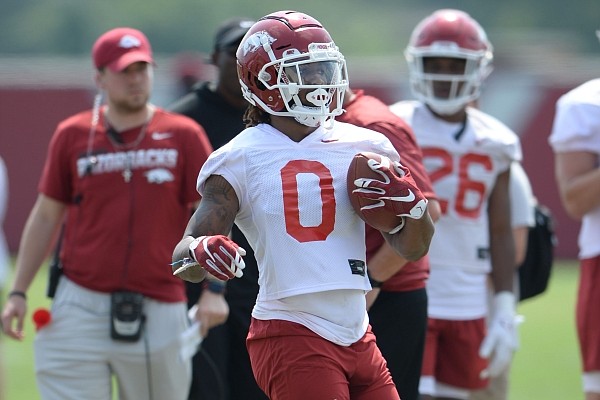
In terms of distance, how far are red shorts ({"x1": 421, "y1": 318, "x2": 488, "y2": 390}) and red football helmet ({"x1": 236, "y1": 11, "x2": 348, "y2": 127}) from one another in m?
2.22

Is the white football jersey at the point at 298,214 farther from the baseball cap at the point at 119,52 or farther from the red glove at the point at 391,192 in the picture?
the baseball cap at the point at 119,52

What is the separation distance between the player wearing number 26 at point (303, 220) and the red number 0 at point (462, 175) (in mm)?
1955

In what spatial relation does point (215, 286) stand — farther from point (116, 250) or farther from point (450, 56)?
point (450, 56)

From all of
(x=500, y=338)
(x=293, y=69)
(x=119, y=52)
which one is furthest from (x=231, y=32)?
(x=293, y=69)

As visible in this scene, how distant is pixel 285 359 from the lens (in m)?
3.90

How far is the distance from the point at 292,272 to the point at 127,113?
7.01 ft

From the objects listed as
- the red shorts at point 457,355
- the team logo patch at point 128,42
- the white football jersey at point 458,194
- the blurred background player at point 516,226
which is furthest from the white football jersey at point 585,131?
the team logo patch at point 128,42

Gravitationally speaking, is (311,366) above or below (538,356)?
above

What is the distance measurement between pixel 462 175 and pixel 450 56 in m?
0.63

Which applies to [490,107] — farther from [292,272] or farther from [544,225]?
[292,272]

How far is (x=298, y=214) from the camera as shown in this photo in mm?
3947

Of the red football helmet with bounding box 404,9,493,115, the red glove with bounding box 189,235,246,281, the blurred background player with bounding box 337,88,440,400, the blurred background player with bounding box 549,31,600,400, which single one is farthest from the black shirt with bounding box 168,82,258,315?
the red glove with bounding box 189,235,246,281

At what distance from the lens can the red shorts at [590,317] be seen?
17.1 feet

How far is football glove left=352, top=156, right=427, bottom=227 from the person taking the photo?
3.84m
